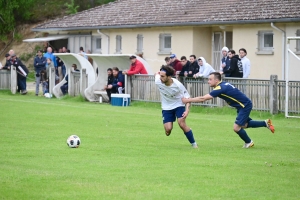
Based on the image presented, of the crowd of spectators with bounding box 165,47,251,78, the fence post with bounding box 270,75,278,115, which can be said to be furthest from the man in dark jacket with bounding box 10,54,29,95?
the fence post with bounding box 270,75,278,115

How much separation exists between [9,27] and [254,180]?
42.6 m

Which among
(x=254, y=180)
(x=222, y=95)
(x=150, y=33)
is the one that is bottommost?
(x=254, y=180)

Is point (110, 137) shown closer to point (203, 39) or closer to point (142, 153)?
point (142, 153)

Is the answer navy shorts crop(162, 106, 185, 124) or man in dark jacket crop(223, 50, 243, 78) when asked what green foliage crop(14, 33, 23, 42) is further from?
navy shorts crop(162, 106, 185, 124)

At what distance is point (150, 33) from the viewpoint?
36.8 m

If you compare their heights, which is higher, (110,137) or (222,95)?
(222,95)

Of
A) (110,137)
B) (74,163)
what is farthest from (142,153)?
(110,137)

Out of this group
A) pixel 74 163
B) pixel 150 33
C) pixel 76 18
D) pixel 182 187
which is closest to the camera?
pixel 182 187

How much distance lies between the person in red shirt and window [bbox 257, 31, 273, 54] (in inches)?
223

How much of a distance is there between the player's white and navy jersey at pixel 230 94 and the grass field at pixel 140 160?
0.98 meters

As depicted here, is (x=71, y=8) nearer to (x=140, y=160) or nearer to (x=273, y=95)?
(x=273, y=95)

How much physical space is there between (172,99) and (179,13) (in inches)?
798

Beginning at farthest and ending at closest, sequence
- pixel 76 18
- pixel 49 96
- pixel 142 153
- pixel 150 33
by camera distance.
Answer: pixel 76 18 → pixel 150 33 → pixel 49 96 → pixel 142 153

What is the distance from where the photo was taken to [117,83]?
94.6 feet
